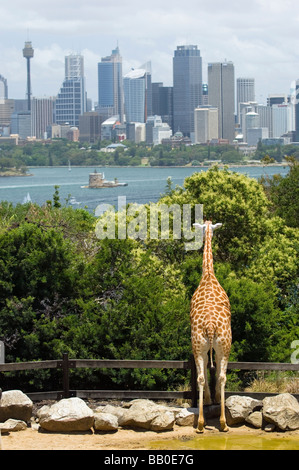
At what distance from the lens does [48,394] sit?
10.1 m

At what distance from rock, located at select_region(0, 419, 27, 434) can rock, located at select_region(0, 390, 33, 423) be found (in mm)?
115

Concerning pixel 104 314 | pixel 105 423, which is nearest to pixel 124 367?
pixel 105 423

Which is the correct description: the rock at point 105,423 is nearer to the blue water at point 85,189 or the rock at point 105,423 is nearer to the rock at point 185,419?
the rock at point 185,419

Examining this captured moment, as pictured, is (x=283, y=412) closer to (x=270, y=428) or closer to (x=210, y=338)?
(x=270, y=428)

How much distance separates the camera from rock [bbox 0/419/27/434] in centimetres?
908

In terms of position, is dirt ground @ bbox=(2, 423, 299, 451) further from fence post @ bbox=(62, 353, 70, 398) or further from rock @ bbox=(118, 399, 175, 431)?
fence post @ bbox=(62, 353, 70, 398)

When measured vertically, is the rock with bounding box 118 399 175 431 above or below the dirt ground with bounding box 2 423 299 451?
above

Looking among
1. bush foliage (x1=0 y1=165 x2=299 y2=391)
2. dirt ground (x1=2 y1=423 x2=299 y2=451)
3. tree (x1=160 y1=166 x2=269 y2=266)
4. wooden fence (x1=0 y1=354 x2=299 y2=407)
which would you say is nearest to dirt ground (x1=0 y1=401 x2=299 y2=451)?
dirt ground (x1=2 y1=423 x2=299 y2=451)

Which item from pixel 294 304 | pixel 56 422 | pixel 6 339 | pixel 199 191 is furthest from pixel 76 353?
pixel 199 191

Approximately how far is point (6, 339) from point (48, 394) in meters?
1.76

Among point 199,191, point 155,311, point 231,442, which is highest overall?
point 199,191

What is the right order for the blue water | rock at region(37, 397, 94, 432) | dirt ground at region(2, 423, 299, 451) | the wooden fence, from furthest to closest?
the blue water
the wooden fence
rock at region(37, 397, 94, 432)
dirt ground at region(2, 423, 299, 451)

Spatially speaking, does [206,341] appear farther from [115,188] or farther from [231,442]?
[115,188]

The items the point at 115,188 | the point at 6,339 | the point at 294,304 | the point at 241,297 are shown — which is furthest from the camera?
the point at 115,188
